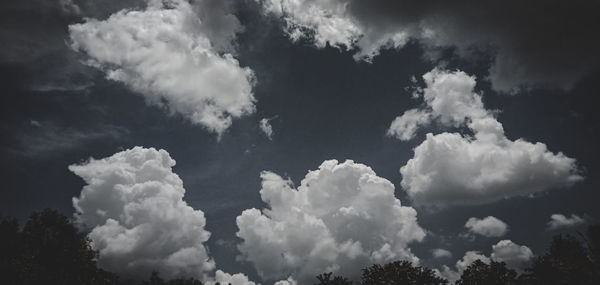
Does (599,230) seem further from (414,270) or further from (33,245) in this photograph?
(33,245)

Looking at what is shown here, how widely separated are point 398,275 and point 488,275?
1497 cm

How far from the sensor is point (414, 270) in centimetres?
4609

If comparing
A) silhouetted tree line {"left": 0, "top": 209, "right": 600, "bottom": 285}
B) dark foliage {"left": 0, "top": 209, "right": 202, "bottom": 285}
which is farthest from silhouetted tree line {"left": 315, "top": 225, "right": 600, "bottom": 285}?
dark foliage {"left": 0, "top": 209, "right": 202, "bottom": 285}

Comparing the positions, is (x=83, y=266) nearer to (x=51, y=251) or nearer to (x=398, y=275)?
(x=51, y=251)

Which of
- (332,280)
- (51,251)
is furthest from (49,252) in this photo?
(332,280)

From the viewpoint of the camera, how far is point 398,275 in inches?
1751

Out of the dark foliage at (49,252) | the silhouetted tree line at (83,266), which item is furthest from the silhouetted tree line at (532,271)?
the dark foliage at (49,252)

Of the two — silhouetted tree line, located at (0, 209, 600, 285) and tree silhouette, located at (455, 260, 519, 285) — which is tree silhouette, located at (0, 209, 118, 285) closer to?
silhouetted tree line, located at (0, 209, 600, 285)

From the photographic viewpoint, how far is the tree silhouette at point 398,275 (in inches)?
1737

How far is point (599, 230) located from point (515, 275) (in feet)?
47.9

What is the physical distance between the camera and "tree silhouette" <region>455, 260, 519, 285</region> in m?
48.5

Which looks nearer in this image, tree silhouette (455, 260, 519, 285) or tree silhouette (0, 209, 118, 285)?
tree silhouette (0, 209, 118, 285)

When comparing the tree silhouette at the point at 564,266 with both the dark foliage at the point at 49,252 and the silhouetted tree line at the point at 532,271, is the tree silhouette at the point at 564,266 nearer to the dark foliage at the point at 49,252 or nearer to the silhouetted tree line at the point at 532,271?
the silhouetted tree line at the point at 532,271

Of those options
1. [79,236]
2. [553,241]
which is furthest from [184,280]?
[553,241]
